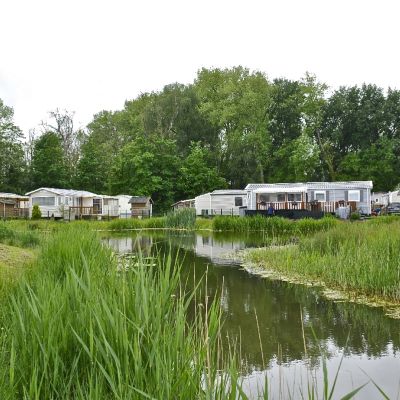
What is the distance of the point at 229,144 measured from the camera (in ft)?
165

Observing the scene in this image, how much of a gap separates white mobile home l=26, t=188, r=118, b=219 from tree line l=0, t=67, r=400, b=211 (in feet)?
14.8

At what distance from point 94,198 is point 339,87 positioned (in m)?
27.7

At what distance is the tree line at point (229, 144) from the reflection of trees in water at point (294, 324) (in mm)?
37646

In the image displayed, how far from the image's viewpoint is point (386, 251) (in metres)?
8.82

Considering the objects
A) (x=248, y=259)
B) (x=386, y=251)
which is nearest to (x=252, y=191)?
(x=248, y=259)

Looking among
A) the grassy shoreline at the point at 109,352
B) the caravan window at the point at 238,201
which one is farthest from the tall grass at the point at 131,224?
the grassy shoreline at the point at 109,352

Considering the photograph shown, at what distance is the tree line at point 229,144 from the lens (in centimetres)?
4625

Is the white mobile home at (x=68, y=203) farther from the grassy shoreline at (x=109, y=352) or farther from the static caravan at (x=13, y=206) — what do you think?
the grassy shoreline at (x=109, y=352)

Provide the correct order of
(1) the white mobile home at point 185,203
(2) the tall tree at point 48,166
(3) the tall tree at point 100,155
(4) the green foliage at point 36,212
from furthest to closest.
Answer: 1. (3) the tall tree at point 100,155
2. (2) the tall tree at point 48,166
3. (1) the white mobile home at point 185,203
4. (4) the green foliage at point 36,212

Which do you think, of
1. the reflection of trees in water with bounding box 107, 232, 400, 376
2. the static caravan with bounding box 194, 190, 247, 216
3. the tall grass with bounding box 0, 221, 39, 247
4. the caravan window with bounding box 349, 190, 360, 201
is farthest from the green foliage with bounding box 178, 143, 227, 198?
the reflection of trees in water with bounding box 107, 232, 400, 376

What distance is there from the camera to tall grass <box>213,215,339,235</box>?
23.0 metres

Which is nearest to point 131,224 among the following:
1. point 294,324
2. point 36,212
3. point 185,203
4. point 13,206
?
point 36,212

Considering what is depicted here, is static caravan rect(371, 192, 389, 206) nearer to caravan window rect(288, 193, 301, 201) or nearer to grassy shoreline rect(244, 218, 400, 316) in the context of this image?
caravan window rect(288, 193, 301, 201)

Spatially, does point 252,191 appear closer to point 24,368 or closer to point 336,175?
point 336,175
